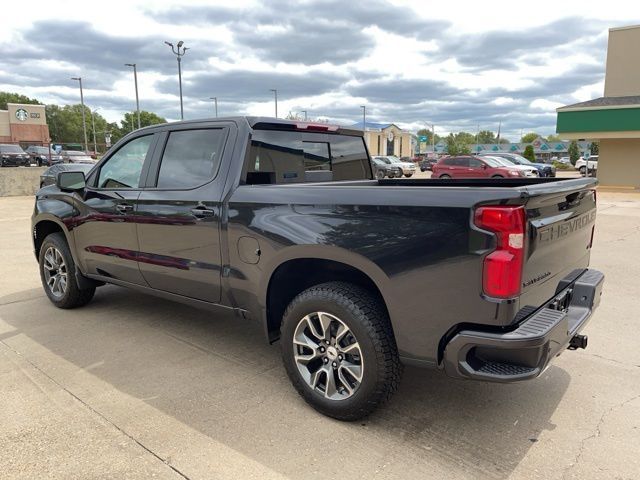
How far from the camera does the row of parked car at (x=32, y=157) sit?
113 ft

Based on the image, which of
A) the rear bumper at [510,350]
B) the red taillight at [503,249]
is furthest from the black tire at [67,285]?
the red taillight at [503,249]

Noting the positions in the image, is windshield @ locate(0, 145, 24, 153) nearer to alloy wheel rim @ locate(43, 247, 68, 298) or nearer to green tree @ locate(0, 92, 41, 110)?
alloy wheel rim @ locate(43, 247, 68, 298)

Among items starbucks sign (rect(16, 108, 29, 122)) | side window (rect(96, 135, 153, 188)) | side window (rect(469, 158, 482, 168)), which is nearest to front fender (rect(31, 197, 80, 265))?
side window (rect(96, 135, 153, 188))

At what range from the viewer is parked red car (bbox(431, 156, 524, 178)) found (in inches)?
972

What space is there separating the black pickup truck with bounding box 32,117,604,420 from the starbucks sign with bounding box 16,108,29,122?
239ft

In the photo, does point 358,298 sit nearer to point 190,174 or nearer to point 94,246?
point 190,174

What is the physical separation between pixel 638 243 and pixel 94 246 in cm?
936

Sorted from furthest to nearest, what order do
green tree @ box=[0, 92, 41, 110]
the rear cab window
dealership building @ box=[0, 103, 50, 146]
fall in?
green tree @ box=[0, 92, 41, 110]
dealership building @ box=[0, 103, 50, 146]
the rear cab window

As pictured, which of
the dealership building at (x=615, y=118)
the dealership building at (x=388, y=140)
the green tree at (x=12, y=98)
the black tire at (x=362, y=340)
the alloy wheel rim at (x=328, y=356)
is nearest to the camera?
the black tire at (x=362, y=340)

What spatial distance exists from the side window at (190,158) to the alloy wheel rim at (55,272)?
1.95 meters

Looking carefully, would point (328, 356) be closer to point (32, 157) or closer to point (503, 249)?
point (503, 249)

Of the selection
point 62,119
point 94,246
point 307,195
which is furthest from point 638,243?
point 62,119

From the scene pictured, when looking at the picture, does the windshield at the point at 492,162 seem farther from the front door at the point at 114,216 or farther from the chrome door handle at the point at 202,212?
the chrome door handle at the point at 202,212

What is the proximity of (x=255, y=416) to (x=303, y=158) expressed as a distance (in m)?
2.05
